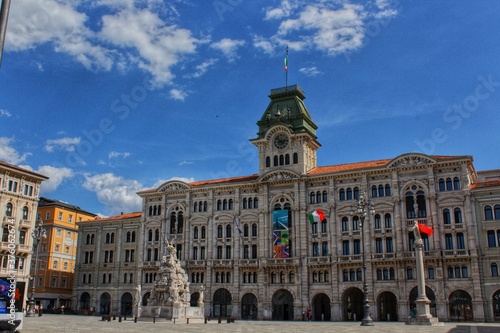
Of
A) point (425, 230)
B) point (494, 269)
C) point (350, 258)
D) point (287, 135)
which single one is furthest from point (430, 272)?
point (287, 135)

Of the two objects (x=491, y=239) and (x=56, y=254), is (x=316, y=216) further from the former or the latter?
(x=56, y=254)

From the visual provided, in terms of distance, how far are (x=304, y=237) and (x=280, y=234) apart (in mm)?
3274

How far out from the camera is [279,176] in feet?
224

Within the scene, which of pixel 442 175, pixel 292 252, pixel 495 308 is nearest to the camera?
pixel 495 308

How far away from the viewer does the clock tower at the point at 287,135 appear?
6869cm

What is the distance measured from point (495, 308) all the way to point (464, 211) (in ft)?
34.4

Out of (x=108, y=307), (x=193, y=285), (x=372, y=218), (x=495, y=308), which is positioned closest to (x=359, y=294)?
(x=372, y=218)

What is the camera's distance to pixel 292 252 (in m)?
65.1

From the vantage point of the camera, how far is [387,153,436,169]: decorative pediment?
197 ft

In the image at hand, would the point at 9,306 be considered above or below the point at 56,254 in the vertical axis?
below

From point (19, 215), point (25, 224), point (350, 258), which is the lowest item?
point (350, 258)

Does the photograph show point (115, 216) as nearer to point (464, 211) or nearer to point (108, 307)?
point (108, 307)

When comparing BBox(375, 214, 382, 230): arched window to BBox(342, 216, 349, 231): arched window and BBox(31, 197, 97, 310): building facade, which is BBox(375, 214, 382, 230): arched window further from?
BBox(31, 197, 97, 310): building facade

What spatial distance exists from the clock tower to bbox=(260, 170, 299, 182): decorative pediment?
2.42ft
